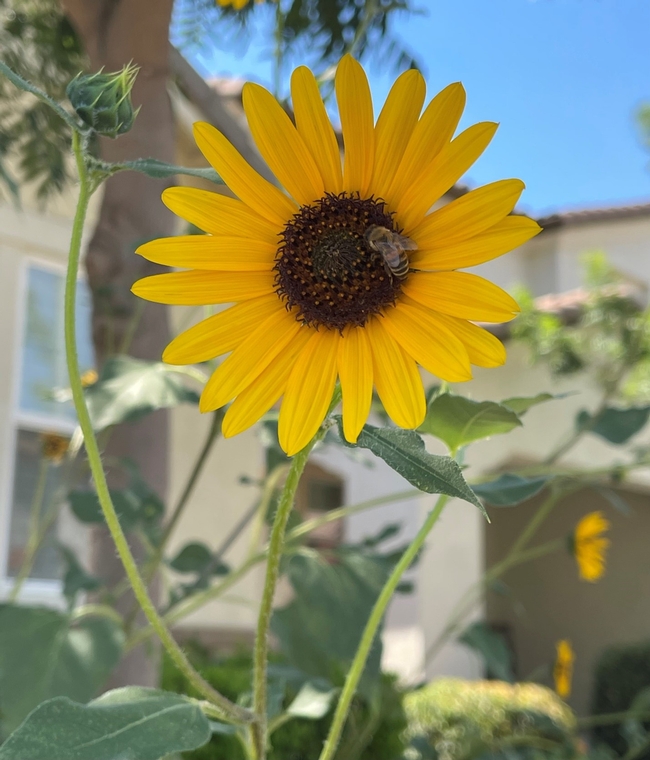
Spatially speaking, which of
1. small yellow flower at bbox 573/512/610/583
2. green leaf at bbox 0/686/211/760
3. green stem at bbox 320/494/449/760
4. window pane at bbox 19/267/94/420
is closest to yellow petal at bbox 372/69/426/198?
green stem at bbox 320/494/449/760

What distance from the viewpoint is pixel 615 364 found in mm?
2926

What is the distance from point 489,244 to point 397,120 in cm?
10

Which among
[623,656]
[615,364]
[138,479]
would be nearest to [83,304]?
[615,364]

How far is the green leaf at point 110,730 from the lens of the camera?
39cm

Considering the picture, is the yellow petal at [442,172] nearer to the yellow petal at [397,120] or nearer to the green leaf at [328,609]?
the yellow petal at [397,120]

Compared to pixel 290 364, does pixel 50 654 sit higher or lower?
lower

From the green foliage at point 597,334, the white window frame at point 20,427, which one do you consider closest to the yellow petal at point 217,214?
the green foliage at point 597,334

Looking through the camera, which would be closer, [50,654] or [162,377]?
[50,654]

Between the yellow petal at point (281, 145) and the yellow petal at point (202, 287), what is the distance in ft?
0.21

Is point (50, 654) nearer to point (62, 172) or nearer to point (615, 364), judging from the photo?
point (62, 172)

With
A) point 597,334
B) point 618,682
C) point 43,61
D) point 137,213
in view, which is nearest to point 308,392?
point 137,213

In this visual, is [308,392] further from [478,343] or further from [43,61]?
[43,61]

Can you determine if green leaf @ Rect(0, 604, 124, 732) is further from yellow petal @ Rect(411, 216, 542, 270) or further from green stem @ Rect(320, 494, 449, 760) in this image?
yellow petal @ Rect(411, 216, 542, 270)

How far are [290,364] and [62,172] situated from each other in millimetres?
1885
